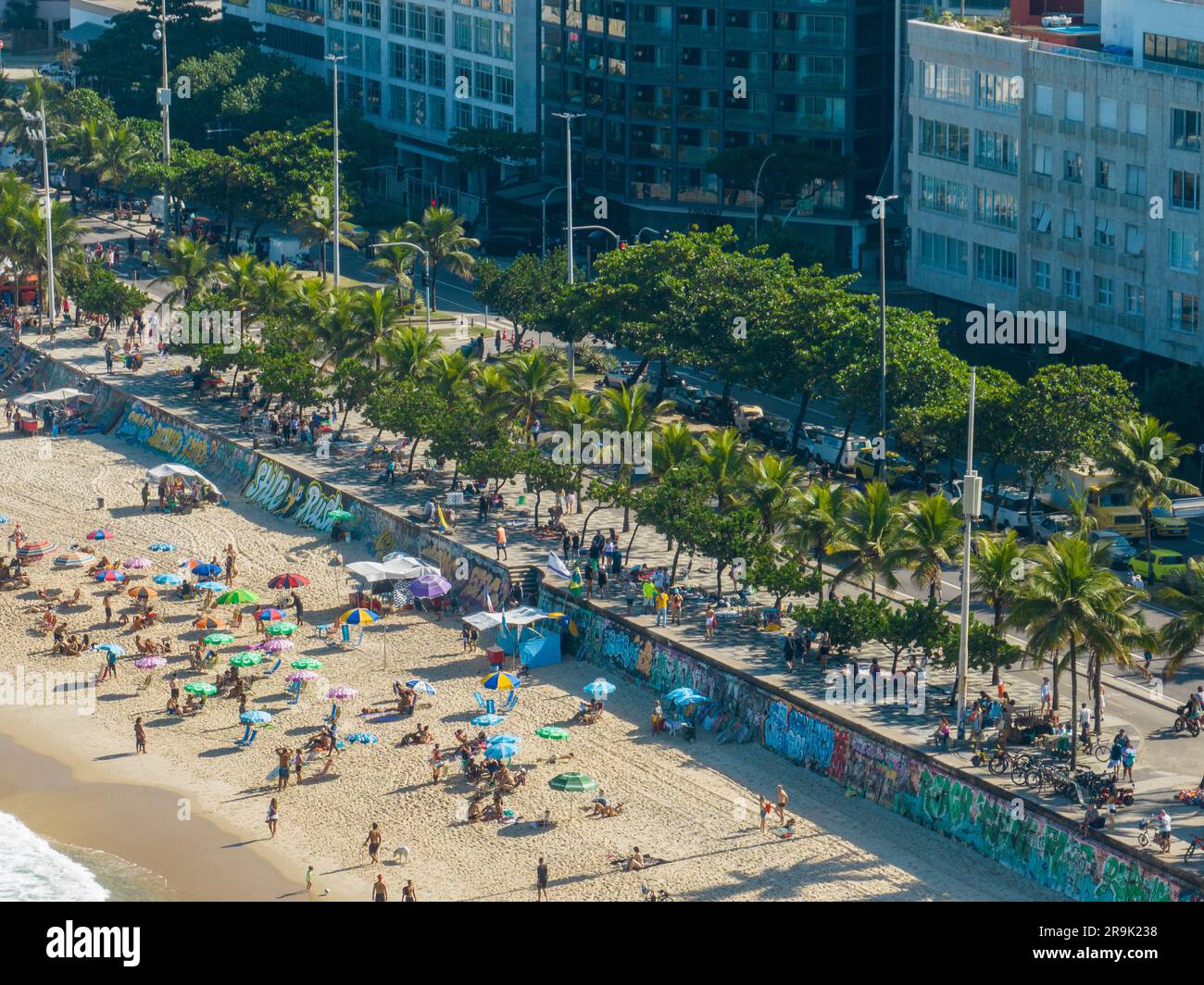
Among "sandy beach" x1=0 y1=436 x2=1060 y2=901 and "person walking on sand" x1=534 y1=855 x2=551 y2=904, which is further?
"sandy beach" x1=0 y1=436 x2=1060 y2=901

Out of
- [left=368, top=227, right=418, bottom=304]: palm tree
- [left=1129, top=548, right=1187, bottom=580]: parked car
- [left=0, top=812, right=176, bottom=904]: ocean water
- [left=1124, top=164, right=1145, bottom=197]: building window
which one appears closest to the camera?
[left=0, top=812, right=176, bottom=904]: ocean water

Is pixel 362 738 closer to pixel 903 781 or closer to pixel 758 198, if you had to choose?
pixel 903 781

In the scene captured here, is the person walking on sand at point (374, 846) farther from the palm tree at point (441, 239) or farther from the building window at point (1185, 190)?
the palm tree at point (441, 239)

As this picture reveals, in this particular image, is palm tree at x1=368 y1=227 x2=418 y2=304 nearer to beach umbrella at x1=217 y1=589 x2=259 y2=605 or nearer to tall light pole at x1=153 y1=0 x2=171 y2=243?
tall light pole at x1=153 y1=0 x2=171 y2=243

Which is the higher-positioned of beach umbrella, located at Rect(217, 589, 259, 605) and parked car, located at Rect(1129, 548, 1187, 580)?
parked car, located at Rect(1129, 548, 1187, 580)

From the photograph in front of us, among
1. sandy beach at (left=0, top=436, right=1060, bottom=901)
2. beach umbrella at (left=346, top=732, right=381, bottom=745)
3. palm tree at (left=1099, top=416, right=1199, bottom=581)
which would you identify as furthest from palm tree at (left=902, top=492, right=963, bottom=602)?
beach umbrella at (left=346, top=732, right=381, bottom=745)

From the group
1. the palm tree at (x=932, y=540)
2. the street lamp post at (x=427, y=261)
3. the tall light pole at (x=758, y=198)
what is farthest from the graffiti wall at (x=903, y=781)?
the tall light pole at (x=758, y=198)

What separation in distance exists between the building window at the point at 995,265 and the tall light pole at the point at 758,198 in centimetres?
1756

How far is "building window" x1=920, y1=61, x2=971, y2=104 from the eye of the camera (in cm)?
12394

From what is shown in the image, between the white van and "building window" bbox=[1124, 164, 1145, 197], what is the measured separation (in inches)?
832

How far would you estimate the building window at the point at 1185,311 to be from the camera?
360 ft

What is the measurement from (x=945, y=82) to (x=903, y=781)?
61456 mm

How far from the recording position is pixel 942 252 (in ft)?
420

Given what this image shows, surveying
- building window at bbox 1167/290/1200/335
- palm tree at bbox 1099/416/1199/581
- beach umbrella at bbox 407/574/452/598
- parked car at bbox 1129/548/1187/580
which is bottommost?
beach umbrella at bbox 407/574/452/598
